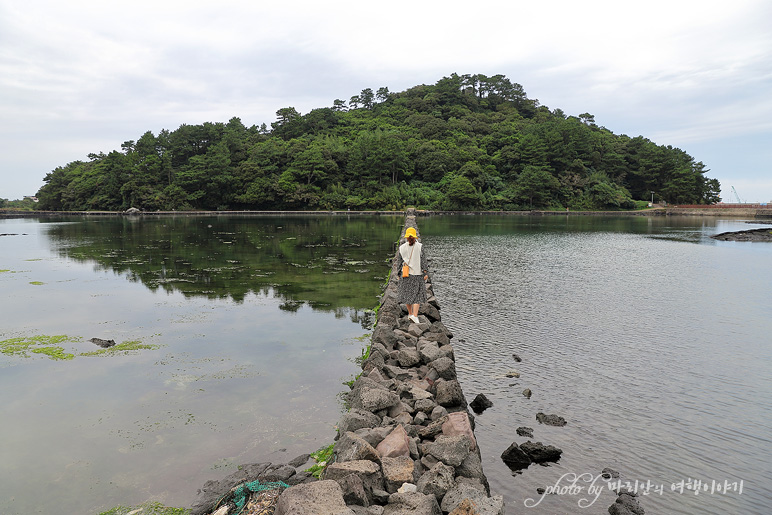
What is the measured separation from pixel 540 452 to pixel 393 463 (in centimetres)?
258

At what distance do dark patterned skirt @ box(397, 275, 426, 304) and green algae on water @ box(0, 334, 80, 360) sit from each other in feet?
22.2

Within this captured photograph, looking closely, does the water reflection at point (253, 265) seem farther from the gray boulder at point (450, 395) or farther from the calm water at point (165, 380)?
the gray boulder at point (450, 395)

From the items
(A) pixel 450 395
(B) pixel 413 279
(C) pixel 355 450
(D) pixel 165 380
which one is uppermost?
(B) pixel 413 279

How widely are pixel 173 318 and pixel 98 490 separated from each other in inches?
284

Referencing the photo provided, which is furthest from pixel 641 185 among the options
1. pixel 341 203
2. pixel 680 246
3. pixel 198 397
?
pixel 198 397

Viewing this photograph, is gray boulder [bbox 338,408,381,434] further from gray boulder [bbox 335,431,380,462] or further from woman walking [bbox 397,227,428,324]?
woman walking [bbox 397,227,428,324]

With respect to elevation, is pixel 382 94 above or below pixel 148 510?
above

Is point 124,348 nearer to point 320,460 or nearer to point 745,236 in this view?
point 320,460

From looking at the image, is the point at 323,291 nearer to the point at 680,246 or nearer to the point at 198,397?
the point at 198,397

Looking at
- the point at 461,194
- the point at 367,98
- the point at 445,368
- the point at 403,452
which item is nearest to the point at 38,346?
the point at 445,368

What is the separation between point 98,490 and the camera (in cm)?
491

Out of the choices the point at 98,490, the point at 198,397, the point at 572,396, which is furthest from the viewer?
the point at 572,396

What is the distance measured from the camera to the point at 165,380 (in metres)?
7.76

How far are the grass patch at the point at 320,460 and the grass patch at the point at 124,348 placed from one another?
5.59 meters
